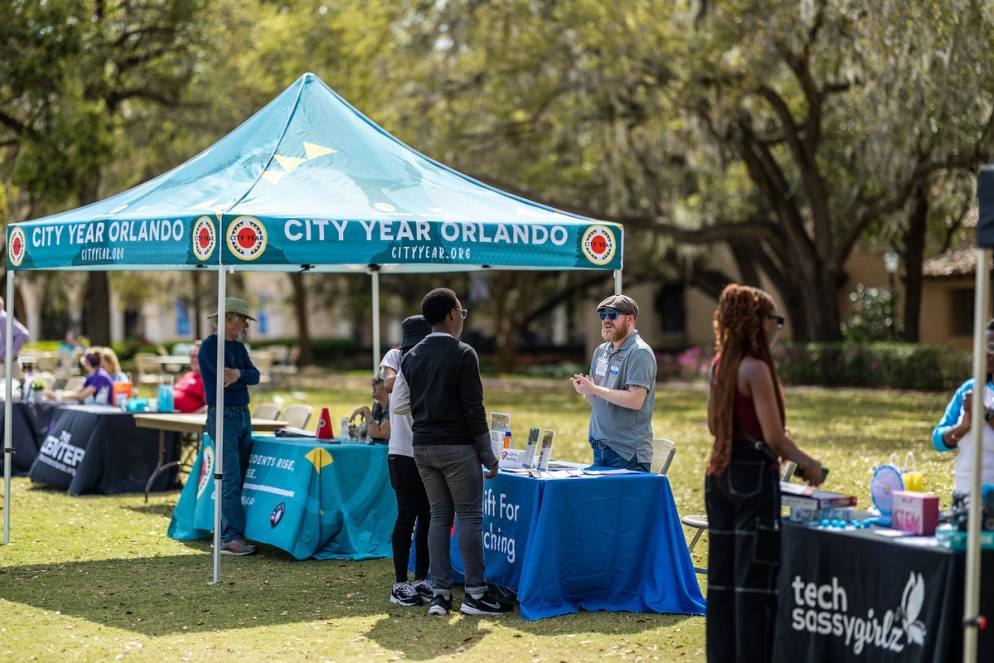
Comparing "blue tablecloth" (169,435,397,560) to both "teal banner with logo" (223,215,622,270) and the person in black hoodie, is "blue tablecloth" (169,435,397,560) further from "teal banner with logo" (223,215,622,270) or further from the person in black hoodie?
the person in black hoodie

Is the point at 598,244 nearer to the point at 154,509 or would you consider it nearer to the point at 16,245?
the point at 16,245

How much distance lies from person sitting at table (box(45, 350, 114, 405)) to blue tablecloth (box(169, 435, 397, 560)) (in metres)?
4.30

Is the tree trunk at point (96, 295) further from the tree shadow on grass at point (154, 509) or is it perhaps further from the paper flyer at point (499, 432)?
the paper flyer at point (499, 432)

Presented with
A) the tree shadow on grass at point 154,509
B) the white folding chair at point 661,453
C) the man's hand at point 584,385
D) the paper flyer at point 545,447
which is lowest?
the tree shadow on grass at point 154,509

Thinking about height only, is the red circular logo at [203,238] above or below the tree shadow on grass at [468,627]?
above

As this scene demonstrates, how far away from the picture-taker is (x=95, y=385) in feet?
46.0

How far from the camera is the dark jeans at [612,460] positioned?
811 centimetres

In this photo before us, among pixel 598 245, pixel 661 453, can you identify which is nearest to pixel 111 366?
pixel 598 245

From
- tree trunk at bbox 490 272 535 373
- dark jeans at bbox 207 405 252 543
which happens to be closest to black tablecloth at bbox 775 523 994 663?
dark jeans at bbox 207 405 252 543

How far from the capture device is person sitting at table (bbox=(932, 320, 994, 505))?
20.0ft

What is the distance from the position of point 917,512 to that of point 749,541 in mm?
742

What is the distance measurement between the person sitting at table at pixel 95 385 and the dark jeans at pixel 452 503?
735 centimetres

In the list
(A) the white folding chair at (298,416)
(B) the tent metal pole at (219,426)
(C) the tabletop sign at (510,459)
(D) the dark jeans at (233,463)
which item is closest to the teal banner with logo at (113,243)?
(B) the tent metal pole at (219,426)

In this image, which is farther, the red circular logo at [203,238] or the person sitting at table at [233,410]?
the person sitting at table at [233,410]
